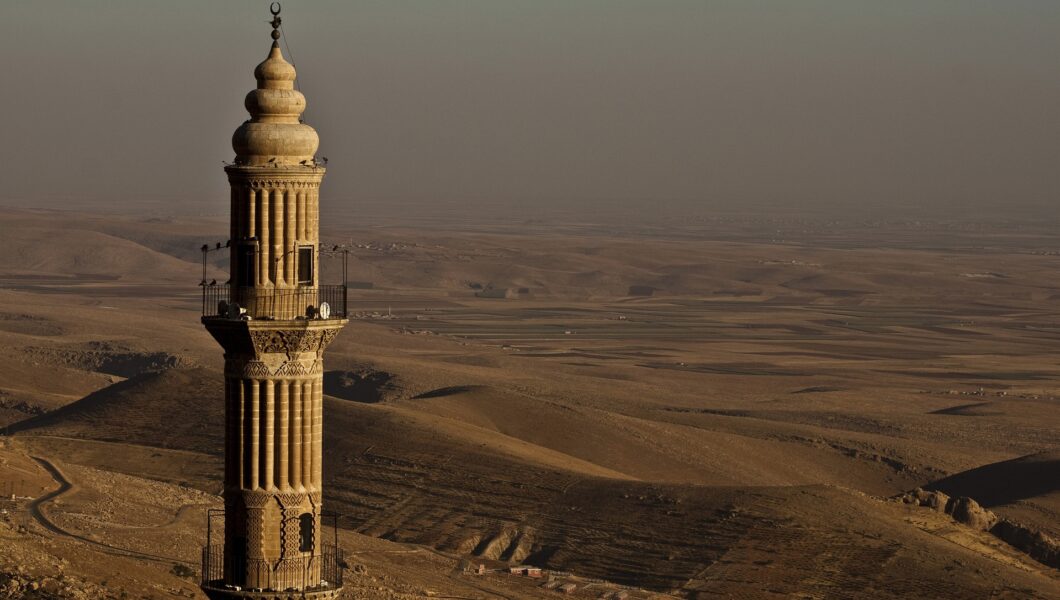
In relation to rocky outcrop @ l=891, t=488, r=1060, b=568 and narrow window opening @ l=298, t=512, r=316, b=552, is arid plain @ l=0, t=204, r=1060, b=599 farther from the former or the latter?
narrow window opening @ l=298, t=512, r=316, b=552

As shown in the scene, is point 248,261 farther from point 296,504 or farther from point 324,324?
point 296,504

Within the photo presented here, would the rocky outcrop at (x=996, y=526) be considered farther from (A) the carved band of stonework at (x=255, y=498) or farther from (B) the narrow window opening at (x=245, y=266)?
(B) the narrow window opening at (x=245, y=266)

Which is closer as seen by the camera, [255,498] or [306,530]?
[255,498]

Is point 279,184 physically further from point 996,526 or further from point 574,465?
point 574,465

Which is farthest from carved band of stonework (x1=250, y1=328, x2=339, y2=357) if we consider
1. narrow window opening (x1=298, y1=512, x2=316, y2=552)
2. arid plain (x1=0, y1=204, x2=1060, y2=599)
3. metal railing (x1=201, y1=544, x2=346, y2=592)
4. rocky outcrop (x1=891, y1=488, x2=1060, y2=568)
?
rocky outcrop (x1=891, y1=488, x2=1060, y2=568)

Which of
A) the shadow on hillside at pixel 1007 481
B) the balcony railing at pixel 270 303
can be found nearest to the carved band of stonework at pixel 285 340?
the balcony railing at pixel 270 303

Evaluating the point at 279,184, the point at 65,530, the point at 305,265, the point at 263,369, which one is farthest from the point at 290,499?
the point at 65,530
